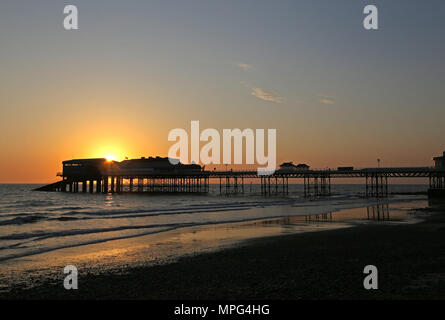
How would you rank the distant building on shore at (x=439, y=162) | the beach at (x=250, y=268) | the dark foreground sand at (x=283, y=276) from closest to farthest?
the dark foreground sand at (x=283, y=276) → the beach at (x=250, y=268) → the distant building on shore at (x=439, y=162)

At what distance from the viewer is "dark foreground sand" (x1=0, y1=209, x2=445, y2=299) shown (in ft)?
25.0

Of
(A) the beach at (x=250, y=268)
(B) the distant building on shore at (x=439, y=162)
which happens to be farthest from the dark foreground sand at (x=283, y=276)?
(B) the distant building on shore at (x=439, y=162)

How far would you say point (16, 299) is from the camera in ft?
24.3

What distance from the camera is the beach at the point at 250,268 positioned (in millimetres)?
7723

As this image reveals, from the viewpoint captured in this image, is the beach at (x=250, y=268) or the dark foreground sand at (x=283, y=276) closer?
the dark foreground sand at (x=283, y=276)

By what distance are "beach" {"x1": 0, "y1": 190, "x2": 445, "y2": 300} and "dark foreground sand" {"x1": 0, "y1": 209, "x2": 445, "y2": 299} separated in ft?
0.07

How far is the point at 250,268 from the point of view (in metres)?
10.1

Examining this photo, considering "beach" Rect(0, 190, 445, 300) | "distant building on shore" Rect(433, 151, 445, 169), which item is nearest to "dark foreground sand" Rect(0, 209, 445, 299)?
"beach" Rect(0, 190, 445, 300)

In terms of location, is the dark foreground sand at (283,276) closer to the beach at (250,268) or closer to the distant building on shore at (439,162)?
the beach at (250,268)

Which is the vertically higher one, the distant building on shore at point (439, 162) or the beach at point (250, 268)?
the distant building on shore at point (439, 162)

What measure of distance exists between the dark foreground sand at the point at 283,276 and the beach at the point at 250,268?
0.07 feet
